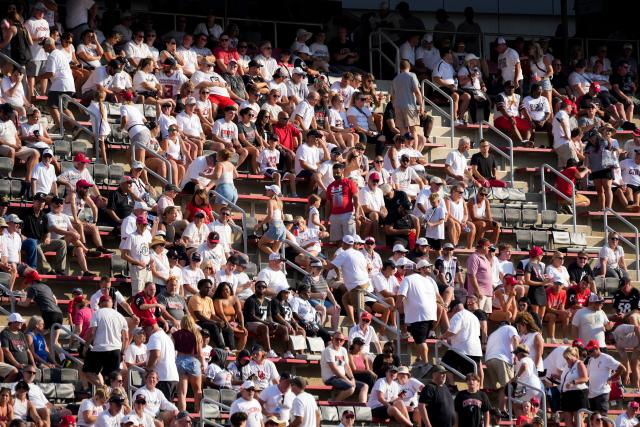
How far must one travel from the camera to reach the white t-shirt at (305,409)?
23172 millimetres

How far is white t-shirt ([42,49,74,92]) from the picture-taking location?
2792cm

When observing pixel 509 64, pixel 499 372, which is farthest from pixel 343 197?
pixel 509 64

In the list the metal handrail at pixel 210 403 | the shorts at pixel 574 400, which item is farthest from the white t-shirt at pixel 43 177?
the shorts at pixel 574 400

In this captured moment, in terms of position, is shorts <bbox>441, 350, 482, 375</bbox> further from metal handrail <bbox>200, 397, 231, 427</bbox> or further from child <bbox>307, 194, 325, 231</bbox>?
metal handrail <bbox>200, 397, 231, 427</bbox>

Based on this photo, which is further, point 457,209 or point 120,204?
point 457,209

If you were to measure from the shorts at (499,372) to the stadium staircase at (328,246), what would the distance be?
19.6 inches

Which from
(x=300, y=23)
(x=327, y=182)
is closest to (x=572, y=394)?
(x=327, y=182)

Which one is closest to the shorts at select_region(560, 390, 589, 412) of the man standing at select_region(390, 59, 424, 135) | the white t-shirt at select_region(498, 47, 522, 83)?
the man standing at select_region(390, 59, 424, 135)

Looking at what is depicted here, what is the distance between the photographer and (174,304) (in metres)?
24.5

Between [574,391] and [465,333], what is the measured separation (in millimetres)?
1688

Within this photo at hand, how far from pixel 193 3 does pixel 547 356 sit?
31.8 ft

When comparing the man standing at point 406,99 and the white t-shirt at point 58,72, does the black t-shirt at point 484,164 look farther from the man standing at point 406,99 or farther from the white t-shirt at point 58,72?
the white t-shirt at point 58,72

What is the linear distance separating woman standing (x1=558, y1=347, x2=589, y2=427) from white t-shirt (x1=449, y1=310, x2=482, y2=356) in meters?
1.29

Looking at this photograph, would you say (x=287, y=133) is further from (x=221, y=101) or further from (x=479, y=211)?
(x=479, y=211)
